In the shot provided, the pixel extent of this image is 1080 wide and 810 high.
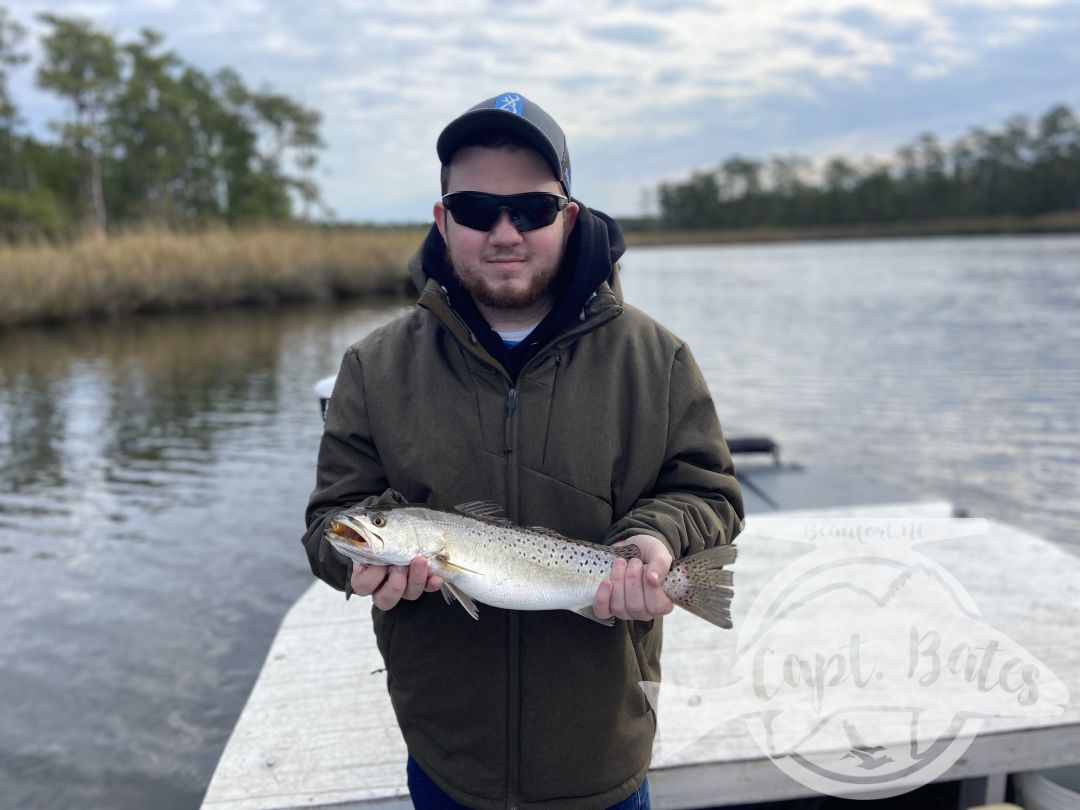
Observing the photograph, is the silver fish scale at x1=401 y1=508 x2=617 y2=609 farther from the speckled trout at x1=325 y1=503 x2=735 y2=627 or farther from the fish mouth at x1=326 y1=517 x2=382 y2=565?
the fish mouth at x1=326 y1=517 x2=382 y2=565

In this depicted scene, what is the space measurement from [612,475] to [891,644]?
2.64m

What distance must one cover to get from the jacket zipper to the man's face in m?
0.29

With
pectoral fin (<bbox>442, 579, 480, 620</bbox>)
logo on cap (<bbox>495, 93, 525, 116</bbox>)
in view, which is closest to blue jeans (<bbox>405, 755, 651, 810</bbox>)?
pectoral fin (<bbox>442, 579, 480, 620</bbox>)

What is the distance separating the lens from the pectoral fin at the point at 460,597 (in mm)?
2305

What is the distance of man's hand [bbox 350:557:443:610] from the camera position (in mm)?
2219

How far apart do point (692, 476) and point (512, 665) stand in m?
0.76

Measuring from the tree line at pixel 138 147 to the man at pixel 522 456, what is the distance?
41.5 metres

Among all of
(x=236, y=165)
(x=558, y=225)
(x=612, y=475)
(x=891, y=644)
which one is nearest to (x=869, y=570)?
(x=891, y=644)

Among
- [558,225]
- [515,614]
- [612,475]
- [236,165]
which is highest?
[236,165]

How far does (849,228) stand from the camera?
128000 millimetres

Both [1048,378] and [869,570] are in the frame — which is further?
[1048,378]

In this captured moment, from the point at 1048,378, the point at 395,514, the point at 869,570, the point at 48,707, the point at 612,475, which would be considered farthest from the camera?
the point at 1048,378

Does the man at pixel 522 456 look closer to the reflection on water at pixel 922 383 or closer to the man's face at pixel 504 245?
the man's face at pixel 504 245

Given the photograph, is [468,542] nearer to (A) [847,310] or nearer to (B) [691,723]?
(B) [691,723]
